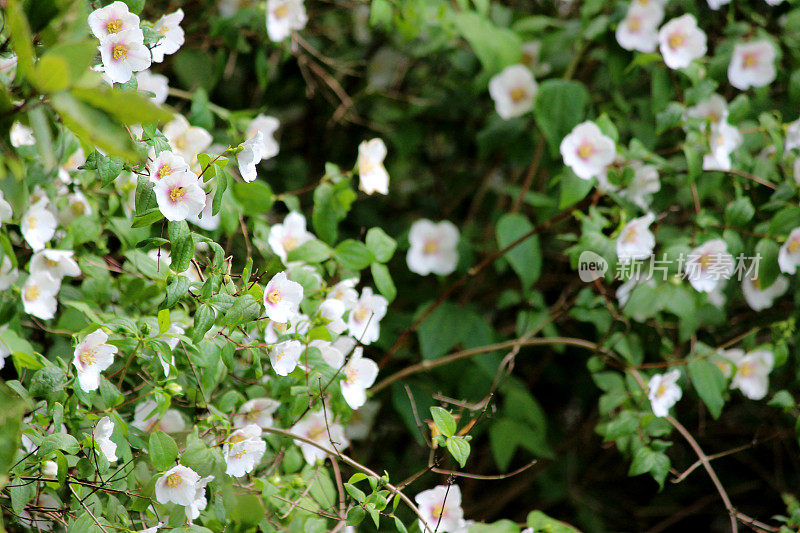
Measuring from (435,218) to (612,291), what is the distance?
2.21 feet

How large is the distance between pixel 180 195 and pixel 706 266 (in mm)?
955

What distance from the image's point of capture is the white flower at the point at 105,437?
83 cm

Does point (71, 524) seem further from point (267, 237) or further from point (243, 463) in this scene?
point (267, 237)

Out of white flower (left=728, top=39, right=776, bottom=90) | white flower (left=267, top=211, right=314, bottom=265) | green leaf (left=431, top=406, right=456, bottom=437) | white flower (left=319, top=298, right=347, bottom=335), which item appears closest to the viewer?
green leaf (left=431, top=406, right=456, bottom=437)

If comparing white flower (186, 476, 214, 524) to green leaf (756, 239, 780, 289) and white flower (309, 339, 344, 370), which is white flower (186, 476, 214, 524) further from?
green leaf (756, 239, 780, 289)

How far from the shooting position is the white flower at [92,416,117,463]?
2.72ft

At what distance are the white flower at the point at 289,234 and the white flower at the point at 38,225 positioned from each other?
0.31 metres

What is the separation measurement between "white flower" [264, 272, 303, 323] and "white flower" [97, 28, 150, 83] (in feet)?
0.97

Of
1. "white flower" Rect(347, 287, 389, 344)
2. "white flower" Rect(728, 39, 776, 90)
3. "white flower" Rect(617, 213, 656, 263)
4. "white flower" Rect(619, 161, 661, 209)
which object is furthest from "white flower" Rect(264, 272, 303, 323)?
"white flower" Rect(728, 39, 776, 90)

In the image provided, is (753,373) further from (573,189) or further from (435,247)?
(435,247)

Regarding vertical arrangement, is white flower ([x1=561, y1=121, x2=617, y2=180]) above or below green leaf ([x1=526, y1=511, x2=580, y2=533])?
above

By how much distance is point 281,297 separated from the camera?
87 centimetres

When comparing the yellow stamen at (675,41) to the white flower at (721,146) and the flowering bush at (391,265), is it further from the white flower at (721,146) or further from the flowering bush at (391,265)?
the white flower at (721,146)

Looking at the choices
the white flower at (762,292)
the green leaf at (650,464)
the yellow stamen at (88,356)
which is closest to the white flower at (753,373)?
the white flower at (762,292)
